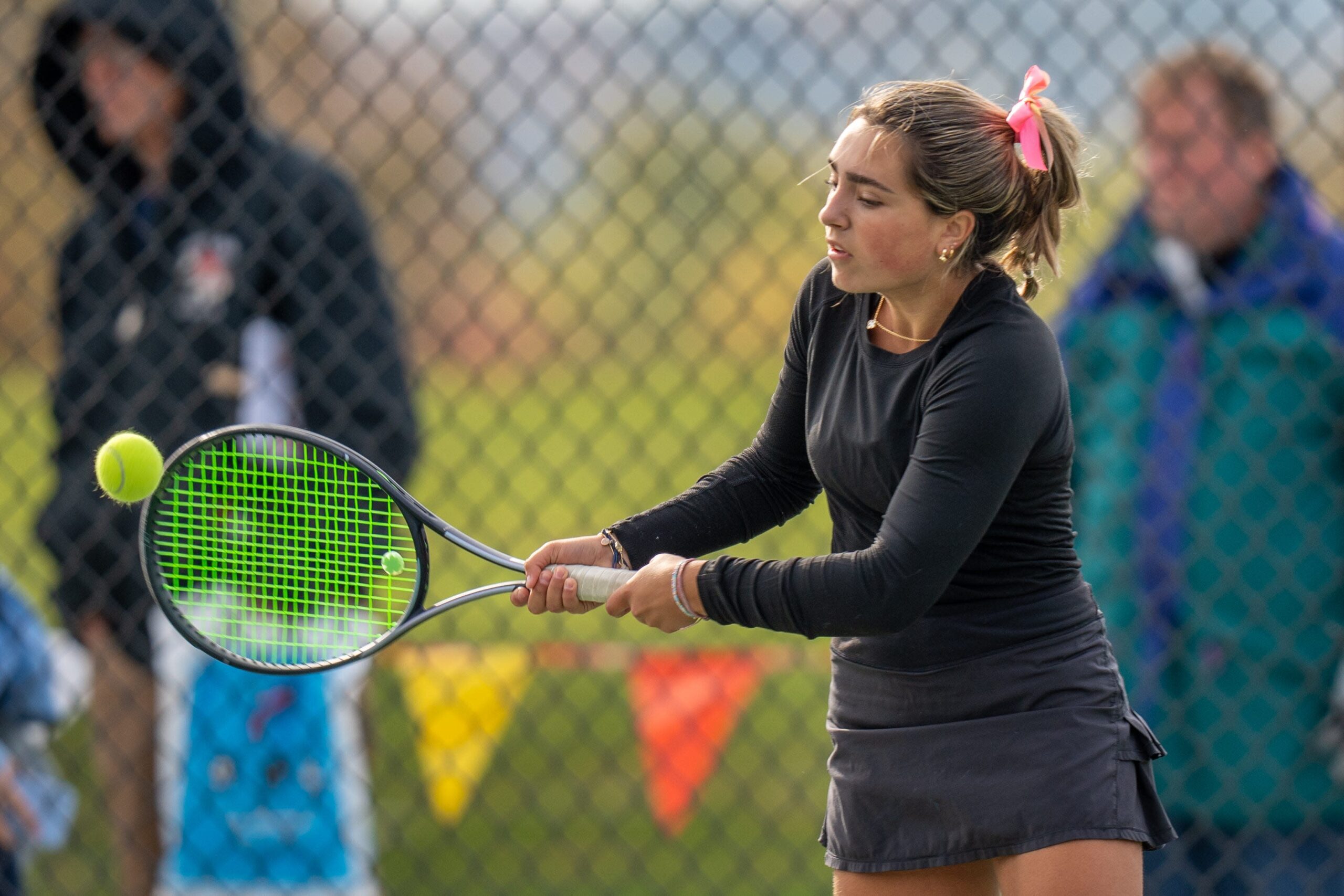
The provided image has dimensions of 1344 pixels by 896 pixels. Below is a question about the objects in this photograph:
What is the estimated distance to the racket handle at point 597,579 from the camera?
1.59 meters

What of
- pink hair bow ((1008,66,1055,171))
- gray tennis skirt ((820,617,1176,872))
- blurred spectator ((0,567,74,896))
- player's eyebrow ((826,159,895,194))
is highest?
pink hair bow ((1008,66,1055,171))

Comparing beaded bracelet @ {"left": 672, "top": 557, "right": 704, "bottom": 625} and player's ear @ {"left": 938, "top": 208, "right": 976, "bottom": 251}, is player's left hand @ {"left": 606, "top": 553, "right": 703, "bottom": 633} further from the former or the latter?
player's ear @ {"left": 938, "top": 208, "right": 976, "bottom": 251}

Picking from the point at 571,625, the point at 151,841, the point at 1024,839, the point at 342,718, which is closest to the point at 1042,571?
the point at 1024,839

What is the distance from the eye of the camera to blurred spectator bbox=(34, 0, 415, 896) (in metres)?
2.74

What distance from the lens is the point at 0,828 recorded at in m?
2.67

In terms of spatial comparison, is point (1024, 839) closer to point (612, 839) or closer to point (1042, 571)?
point (1042, 571)

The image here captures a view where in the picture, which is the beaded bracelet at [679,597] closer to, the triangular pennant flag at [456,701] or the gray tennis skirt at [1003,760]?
the gray tennis skirt at [1003,760]

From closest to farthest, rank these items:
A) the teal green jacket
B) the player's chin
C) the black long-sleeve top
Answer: the black long-sleeve top, the player's chin, the teal green jacket

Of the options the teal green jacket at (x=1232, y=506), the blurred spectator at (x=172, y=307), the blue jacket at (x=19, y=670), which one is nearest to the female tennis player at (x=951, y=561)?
the teal green jacket at (x=1232, y=506)

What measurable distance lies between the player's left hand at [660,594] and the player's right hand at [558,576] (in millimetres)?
88

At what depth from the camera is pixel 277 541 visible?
1.84m

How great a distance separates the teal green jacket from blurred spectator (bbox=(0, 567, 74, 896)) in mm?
1931

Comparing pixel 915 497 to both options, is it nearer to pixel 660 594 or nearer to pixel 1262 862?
pixel 660 594

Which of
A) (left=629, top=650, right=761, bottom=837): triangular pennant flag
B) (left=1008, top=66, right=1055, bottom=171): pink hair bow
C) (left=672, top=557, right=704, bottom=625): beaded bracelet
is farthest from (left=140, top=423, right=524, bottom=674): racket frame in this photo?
(left=629, top=650, right=761, bottom=837): triangular pennant flag
